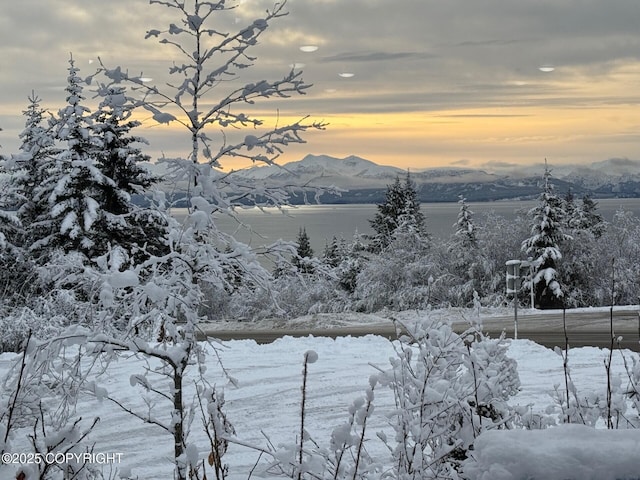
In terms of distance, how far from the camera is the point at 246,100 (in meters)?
5.83

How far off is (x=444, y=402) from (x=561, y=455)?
2.80 meters

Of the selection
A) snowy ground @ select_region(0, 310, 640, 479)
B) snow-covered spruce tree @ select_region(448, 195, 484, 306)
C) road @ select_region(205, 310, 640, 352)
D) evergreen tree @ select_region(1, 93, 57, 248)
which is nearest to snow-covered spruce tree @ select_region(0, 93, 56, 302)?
evergreen tree @ select_region(1, 93, 57, 248)

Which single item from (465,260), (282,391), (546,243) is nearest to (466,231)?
(465,260)

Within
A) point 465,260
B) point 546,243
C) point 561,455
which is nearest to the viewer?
point 561,455

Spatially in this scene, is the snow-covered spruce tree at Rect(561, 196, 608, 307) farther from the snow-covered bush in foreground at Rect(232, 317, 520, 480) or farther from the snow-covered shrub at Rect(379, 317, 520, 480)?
the snow-covered bush in foreground at Rect(232, 317, 520, 480)

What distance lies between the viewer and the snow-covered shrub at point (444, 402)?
4.11 m

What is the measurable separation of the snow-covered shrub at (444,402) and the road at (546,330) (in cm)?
1104

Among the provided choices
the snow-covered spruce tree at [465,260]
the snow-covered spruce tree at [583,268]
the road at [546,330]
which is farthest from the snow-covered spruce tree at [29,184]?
the snow-covered spruce tree at [583,268]

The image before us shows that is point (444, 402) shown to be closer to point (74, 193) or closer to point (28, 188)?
point (74, 193)

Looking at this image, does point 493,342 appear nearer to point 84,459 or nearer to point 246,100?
point 246,100

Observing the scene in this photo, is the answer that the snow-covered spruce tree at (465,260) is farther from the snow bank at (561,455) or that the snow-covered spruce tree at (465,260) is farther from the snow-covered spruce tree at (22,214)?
the snow bank at (561,455)

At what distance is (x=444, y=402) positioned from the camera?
447cm

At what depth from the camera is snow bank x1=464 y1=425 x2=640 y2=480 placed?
5.54 ft

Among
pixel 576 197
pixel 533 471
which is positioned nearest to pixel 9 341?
pixel 533 471
